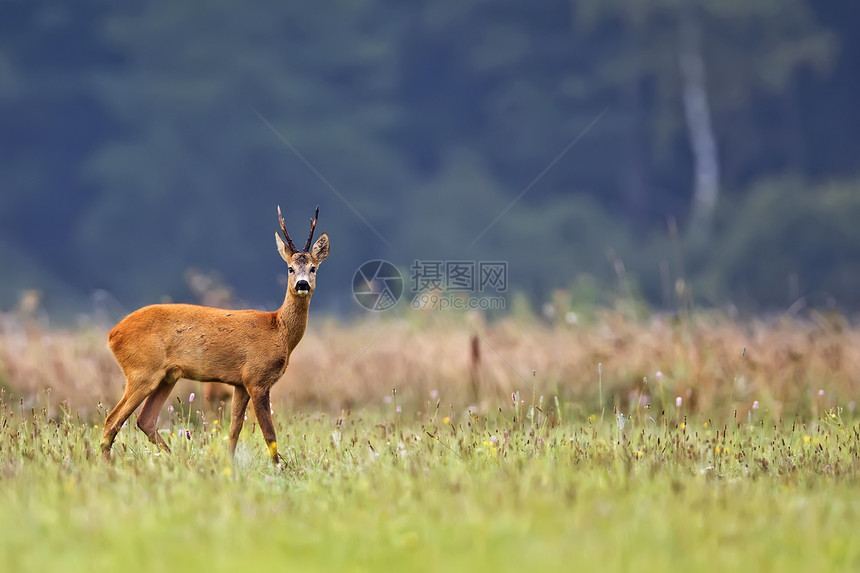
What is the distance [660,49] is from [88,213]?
1694 centimetres

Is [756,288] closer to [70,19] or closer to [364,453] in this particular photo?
[70,19]

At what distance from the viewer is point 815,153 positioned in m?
35.6

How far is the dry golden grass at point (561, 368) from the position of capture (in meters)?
→ 9.45

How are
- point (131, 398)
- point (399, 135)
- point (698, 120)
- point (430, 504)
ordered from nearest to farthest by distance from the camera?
point (430, 504) < point (131, 398) < point (698, 120) < point (399, 135)

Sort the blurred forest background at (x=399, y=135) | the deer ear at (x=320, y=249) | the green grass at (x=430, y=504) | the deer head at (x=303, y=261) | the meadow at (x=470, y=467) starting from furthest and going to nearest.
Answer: the blurred forest background at (x=399, y=135) → the deer ear at (x=320, y=249) → the deer head at (x=303, y=261) → the meadow at (x=470, y=467) → the green grass at (x=430, y=504)

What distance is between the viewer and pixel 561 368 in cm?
1024

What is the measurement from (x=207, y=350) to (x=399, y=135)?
29716mm

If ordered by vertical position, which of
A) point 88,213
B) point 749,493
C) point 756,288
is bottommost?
point 749,493

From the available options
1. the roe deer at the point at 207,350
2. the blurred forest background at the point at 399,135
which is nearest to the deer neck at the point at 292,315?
the roe deer at the point at 207,350

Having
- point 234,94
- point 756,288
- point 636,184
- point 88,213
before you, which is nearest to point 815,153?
point 636,184

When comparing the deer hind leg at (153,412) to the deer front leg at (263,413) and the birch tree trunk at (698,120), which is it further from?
the birch tree trunk at (698,120)
